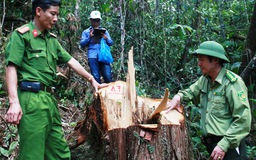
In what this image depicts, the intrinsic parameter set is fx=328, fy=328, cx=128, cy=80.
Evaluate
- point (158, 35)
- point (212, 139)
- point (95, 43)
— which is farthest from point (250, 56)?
point (95, 43)

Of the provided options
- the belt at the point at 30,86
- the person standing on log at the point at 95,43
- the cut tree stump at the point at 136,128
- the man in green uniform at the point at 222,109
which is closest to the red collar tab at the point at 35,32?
the belt at the point at 30,86

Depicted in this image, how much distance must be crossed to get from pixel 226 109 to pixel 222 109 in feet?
0.12

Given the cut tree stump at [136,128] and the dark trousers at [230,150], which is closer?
the dark trousers at [230,150]

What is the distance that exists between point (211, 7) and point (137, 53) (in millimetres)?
2303

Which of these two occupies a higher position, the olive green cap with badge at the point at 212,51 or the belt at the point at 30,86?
the olive green cap with badge at the point at 212,51

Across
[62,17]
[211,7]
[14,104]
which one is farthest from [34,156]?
[211,7]

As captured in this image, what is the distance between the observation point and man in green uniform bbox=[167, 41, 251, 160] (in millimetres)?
2789

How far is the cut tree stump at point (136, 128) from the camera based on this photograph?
3.29 meters

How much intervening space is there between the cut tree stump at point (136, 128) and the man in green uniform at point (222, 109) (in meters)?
0.37

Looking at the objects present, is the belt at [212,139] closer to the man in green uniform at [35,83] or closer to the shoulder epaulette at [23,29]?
the man in green uniform at [35,83]

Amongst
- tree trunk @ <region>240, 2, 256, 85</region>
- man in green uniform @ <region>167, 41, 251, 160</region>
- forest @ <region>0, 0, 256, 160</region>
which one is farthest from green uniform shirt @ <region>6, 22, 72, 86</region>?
tree trunk @ <region>240, 2, 256, 85</region>

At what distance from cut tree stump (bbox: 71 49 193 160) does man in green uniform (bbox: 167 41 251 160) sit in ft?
1.22

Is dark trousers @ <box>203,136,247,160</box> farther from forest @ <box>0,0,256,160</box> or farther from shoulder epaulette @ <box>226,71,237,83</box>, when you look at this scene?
forest @ <box>0,0,256,160</box>

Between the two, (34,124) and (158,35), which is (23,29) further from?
(158,35)
